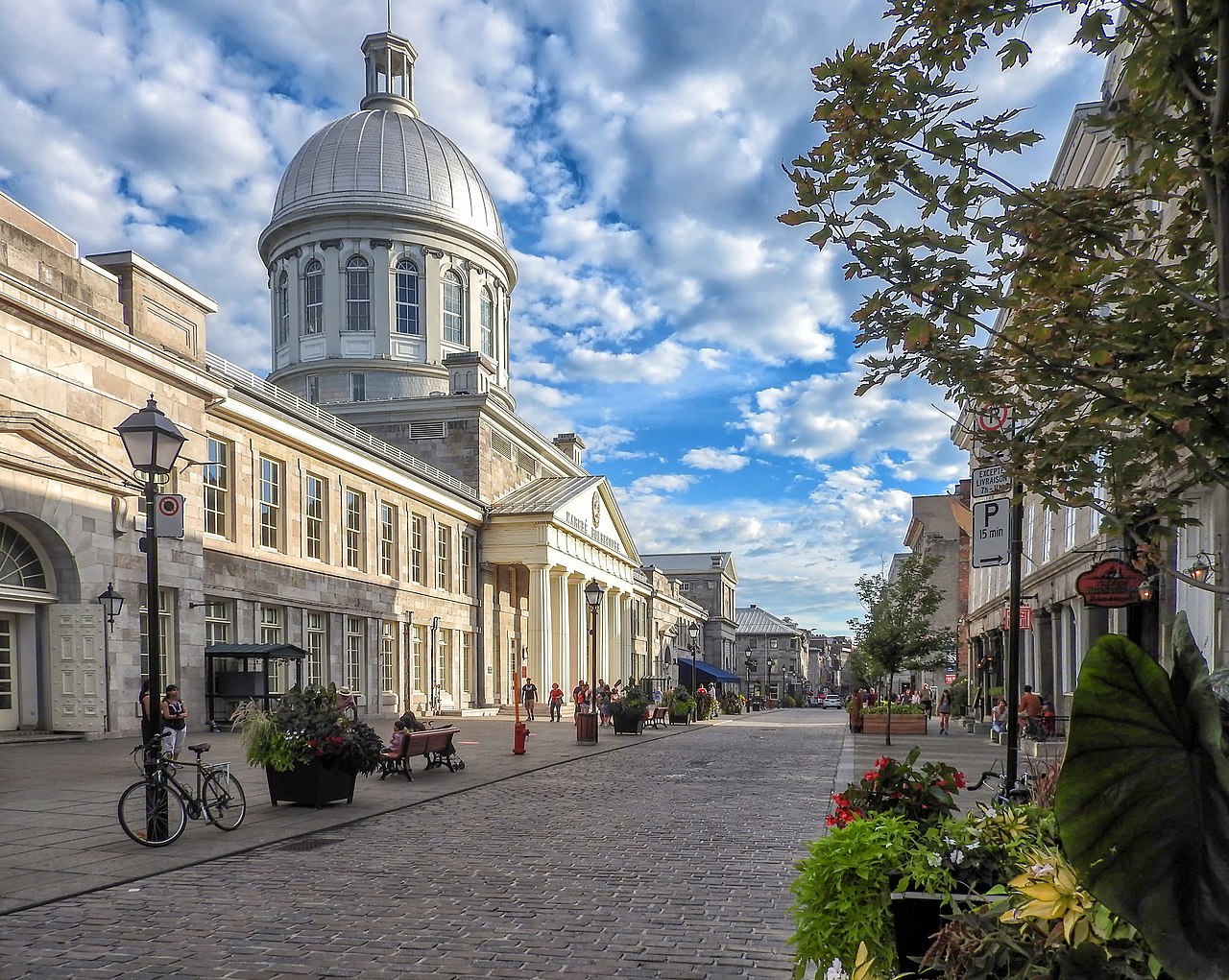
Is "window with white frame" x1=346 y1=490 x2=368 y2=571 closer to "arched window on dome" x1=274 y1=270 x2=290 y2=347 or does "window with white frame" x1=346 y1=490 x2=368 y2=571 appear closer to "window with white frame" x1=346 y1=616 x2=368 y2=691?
"window with white frame" x1=346 y1=616 x2=368 y2=691

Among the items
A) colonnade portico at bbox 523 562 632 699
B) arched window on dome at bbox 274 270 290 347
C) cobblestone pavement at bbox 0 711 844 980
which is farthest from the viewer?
arched window on dome at bbox 274 270 290 347

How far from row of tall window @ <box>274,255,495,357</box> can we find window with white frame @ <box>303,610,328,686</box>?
2898 cm

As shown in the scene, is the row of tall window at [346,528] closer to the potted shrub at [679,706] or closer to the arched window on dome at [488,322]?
the potted shrub at [679,706]

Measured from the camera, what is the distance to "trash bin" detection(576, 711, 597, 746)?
87.9ft

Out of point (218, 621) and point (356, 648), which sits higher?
point (218, 621)

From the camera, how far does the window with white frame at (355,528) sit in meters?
39.0

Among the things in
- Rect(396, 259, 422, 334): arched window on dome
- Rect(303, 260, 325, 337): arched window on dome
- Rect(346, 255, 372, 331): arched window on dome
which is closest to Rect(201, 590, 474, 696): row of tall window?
Rect(396, 259, 422, 334): arched window on dome

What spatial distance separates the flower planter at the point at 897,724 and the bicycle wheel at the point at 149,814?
79.9 feet

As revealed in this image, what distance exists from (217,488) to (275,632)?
16.8 feet

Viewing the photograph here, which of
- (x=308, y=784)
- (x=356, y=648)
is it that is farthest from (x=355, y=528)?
(x=308, y=784)

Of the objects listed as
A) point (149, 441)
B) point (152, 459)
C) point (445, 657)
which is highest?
point (149, 441)

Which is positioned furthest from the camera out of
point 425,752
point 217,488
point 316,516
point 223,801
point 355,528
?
point 355,528

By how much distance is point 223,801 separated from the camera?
1171 cm

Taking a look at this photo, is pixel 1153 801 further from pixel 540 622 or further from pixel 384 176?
pixel 384 176
